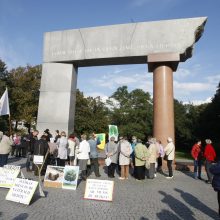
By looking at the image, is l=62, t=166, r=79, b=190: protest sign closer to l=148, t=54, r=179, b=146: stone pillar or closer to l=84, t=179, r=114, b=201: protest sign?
l=84, t=179, r=114, b=201: protest sign

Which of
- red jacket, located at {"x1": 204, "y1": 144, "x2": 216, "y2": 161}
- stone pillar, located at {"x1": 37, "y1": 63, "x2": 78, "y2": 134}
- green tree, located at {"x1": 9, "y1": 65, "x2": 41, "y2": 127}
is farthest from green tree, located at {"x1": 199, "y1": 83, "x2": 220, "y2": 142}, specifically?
red jacket, located at {"x1": 204, "y1": 144, "x2": 216, "y2": 161}

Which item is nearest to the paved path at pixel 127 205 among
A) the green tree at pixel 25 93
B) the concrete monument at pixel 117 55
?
the concrete monument at pixel 117 55

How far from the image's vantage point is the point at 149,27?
15.8m

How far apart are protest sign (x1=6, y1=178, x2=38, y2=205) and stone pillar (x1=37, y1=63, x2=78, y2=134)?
340 inches

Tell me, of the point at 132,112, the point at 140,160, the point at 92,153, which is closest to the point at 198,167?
the point at 140,160

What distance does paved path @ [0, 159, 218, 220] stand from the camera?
22.3ft

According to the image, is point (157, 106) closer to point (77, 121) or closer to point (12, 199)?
point (12, 199)

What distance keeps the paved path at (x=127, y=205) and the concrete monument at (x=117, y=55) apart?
566cm

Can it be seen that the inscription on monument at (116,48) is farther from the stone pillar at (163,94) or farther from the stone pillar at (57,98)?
the stone pillar at (57,98)

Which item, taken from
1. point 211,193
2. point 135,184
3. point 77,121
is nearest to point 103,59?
point 135,184

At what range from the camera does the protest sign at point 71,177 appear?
9.67m

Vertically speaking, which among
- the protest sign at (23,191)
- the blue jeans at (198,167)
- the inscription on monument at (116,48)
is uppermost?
the inscription on monument at (116,48)

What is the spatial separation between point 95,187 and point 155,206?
178 cm

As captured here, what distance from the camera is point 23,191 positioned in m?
7.88
